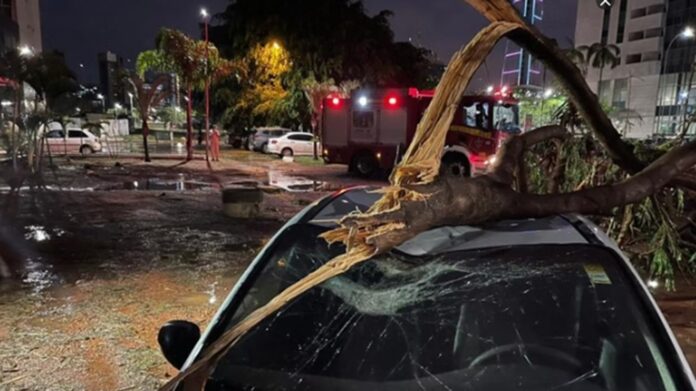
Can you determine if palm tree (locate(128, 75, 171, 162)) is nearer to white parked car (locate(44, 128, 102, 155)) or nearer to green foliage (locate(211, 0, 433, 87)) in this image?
white parked car (locate(44, 128, 102, 155))

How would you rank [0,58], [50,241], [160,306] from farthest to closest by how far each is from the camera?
[0,58] < [50,241] < [160,306]

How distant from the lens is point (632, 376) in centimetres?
170

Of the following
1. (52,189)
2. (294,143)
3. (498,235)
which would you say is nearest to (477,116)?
(294,143)

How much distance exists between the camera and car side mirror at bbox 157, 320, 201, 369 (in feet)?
6.54

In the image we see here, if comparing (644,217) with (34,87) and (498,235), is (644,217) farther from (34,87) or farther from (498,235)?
(34,87)

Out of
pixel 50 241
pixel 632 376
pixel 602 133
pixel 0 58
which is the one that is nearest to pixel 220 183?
pixel 50 241

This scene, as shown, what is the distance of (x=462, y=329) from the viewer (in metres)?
2.05

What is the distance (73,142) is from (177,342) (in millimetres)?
28073

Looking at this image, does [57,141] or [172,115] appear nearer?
[57,141]

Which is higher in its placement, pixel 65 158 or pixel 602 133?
pixel 602 133

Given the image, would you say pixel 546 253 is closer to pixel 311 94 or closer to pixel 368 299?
pixel 368 299

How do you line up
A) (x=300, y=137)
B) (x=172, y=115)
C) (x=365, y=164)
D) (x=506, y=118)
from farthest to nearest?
(x=172, y=115) < (x=300, y=137) < (x=365, y=164) < (x=506, y=118)

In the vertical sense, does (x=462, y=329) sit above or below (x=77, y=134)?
below

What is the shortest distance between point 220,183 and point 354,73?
1554cm
